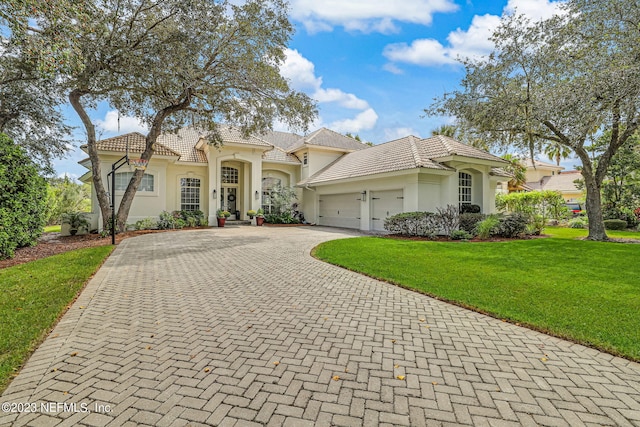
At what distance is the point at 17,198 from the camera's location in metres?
9.47

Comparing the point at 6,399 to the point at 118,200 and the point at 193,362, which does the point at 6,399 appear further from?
the point at 118,200

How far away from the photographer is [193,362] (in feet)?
10.6

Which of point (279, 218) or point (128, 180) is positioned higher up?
point (128, 180)

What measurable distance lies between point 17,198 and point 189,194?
11060mm

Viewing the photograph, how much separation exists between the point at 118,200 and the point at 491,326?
1881 centimetres

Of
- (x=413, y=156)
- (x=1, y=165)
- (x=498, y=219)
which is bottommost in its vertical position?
(x=498, y=219)

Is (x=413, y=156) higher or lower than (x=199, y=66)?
lower

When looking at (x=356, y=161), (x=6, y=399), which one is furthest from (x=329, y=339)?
(x=356, y=161)

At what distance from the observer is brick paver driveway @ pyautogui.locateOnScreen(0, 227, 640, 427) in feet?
8.11

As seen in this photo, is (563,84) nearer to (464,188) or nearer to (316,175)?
(464,188)

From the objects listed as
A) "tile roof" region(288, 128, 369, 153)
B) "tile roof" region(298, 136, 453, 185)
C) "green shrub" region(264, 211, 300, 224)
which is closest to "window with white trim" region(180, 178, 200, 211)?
"green shrub" region(264, 211, 300, 224)

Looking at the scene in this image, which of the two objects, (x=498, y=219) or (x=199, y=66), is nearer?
(x=199, y=66)

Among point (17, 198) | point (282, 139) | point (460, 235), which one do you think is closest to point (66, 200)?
point (282, 139)

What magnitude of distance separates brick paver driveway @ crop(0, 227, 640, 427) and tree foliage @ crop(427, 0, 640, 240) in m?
8.37
